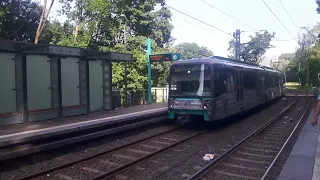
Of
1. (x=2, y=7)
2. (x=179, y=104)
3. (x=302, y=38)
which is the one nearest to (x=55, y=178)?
(x=179, y=104)

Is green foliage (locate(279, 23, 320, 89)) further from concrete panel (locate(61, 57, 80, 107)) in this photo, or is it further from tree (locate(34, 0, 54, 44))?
concrete panel (locate(61, 57, 80, 107))

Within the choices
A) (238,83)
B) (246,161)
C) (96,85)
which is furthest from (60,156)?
(238,83)

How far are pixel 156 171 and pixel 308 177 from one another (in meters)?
3.36

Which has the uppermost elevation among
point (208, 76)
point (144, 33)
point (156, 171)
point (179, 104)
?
point (144, 33)

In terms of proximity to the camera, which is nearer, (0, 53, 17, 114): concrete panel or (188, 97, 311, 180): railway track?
(188, 97, 311, 180): railway track

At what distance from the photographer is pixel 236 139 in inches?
446

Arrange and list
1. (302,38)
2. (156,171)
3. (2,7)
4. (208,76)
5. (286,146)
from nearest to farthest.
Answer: (156,171)
(286,146)
(208,76)
(2,7)
(302,38)

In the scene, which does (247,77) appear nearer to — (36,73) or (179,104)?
(179,104)

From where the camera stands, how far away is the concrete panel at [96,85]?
50.8 ft

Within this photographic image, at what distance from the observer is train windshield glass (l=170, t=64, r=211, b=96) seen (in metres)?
12.2

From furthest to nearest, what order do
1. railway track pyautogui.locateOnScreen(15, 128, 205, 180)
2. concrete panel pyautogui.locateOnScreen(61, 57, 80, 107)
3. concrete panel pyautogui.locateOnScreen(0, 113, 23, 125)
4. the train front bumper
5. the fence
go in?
the fence
concrete panel pyautogui.locateOnScreen(61, 57, 80, 107)
the train front bumper
concrete panel pyautogui.locateOnScreen(0, 113, 23, 125)
railway track pyautogui.locateOnScreen(15, 128, 205, 180)

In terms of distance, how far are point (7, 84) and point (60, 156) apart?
173 inches

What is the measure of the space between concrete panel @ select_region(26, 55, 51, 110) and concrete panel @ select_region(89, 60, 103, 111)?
8.93 ft

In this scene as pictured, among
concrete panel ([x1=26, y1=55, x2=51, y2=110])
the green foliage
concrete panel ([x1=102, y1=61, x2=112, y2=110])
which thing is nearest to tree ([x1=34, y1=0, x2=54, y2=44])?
concrete panel ([x1=102, y1=61, x2=112, y2=110])
